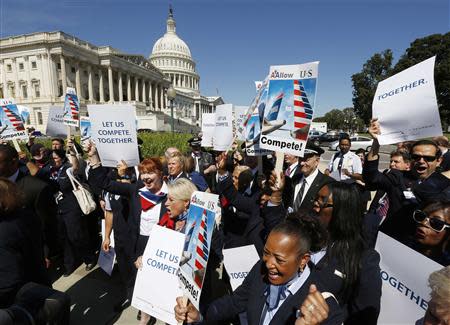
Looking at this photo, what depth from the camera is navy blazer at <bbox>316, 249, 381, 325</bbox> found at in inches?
70.7

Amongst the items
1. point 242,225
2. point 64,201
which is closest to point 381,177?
point 242,225

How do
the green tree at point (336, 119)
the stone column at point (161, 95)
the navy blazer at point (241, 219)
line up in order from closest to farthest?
the navy blazer at point (241, 219) < the green tree at point (336, 119) < the stone column at point (161, 95)

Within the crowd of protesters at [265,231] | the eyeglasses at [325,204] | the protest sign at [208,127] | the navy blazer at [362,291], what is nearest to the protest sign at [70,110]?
the crowd of protesters at [265,231]

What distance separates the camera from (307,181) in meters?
3.42

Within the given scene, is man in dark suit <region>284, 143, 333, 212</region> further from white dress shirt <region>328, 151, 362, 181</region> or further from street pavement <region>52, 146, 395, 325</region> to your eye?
white dress shirt <region>328, 151, 362, 181</region>

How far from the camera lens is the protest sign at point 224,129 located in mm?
4801

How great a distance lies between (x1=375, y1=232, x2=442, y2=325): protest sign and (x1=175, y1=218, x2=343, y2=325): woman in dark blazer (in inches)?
18.6

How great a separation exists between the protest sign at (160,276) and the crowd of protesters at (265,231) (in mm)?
216

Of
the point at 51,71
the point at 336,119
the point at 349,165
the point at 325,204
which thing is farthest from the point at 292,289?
the point at 336,119

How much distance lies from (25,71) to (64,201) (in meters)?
65.9

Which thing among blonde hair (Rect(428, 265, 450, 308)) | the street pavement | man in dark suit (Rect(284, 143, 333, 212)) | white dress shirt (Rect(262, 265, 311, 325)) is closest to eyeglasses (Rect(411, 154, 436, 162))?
man in dark suit (Rect(284, 143, 333, 212))

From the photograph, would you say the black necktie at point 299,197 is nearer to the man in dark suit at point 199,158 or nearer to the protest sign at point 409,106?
the protest sign at point 409,106

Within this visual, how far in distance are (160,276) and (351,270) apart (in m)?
1.43

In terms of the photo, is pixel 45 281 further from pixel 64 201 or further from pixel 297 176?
pixel 297 176
